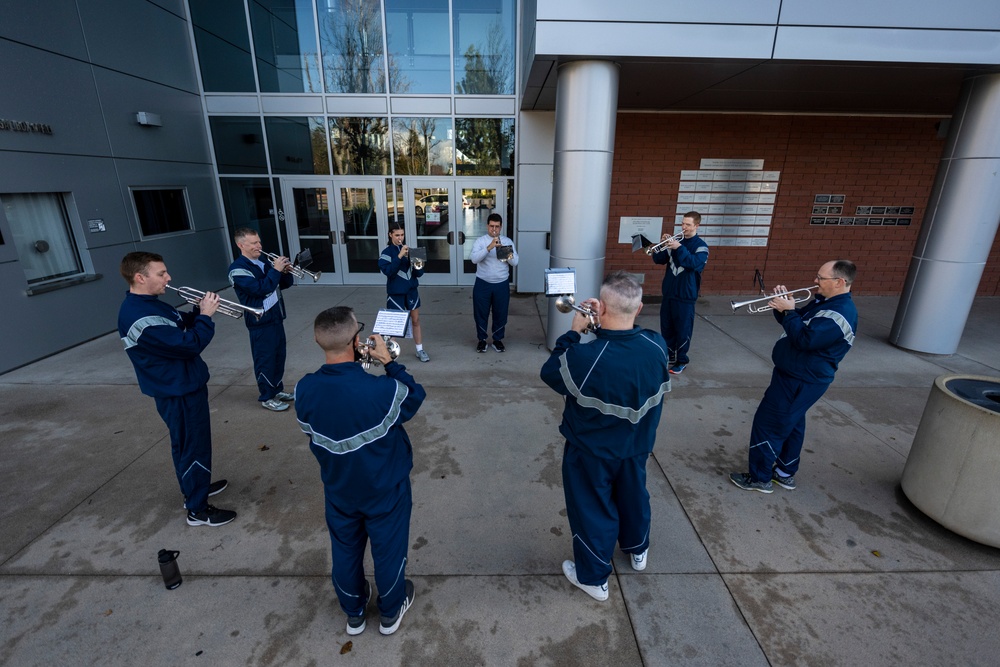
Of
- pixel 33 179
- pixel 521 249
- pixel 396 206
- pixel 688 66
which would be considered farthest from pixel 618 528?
pixel 396 206

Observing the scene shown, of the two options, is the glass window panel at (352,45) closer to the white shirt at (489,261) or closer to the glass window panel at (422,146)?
the glass window panel at (422,146)

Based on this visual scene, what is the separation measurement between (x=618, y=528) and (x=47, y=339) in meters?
7.84

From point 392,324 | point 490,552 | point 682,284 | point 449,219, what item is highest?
point 449,219

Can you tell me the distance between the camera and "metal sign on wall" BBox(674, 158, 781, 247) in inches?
354

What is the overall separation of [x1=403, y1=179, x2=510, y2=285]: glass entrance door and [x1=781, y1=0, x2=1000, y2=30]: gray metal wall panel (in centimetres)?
588

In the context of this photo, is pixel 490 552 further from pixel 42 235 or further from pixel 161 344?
pixel 42 235

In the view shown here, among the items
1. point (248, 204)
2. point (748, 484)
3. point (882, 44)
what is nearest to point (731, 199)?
point (882, 44)

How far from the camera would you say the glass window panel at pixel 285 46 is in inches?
367

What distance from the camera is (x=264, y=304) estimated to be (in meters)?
4.61

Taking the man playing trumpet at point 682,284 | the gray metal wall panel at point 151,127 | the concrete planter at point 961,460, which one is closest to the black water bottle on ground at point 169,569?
the concrete planter at point 961,460

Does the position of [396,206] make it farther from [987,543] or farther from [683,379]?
[987,543]

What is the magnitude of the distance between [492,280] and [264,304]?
2.81 meters

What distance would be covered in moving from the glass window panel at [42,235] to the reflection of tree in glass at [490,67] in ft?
22.8

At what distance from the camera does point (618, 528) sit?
2625mm
